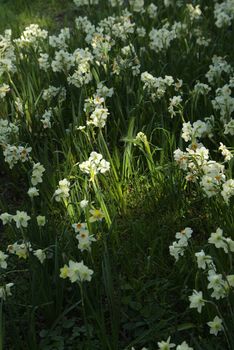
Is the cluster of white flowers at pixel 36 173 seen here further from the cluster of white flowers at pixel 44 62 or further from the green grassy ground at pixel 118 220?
the cluster of white flowers at pixel 44 62

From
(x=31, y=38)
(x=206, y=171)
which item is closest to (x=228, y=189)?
(x=206, y=171)

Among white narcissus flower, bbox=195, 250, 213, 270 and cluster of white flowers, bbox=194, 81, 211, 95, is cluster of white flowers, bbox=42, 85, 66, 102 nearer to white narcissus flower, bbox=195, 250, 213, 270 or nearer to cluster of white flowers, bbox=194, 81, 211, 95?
cluster of white flowers, bbox=194, 81, 211, 95

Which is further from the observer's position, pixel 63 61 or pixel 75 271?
pixel 63 61

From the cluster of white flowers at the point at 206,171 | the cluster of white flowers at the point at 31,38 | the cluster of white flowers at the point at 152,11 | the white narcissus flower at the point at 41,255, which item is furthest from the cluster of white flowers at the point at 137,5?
the white narcissus flower at the point at 41,255

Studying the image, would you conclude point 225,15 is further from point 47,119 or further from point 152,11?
point 47,119

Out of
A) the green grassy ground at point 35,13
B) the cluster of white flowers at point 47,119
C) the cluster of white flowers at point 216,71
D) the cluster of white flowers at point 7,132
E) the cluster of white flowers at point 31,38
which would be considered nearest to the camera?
the cluster of white flowers at point 7,132

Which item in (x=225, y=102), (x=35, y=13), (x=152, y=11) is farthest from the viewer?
(x=35, y=13)

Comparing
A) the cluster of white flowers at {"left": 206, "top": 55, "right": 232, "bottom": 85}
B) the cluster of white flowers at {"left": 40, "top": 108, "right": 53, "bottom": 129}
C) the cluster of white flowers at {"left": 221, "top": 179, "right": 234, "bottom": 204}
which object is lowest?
the cluster of white flowers at {"left": 221, "top": 179, "right": 234, "bottom": 204}

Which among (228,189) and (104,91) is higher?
(104,91)

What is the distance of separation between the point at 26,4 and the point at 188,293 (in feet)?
17.5

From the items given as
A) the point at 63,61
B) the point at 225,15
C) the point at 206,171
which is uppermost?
the point at 225,15

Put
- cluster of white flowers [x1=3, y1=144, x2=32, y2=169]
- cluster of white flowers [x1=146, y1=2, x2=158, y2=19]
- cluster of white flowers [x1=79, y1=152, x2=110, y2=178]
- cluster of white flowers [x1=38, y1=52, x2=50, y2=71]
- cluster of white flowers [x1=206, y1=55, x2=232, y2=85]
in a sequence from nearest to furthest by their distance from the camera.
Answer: cluster of white flowers [x1=79, y1=152, x2=110, y2=178], cluster of white flowers [x1=3, y1=144, x2=32, y2=169], cluster of white flowers [x1=206, y1=55, x2=232, y2=85], cluster of white flowers [x1=38, y1=52, x2=50, y2=71], cluster of white flowers [x1=146, y1=2, x2=158, y2=19]

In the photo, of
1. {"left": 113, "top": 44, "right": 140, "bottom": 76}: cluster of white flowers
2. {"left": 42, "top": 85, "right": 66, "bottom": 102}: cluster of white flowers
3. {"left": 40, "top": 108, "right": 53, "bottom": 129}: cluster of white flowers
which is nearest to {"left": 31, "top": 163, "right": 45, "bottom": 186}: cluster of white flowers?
{"left": 40, "top": 108, "right": 53, "bottom": 129}: cluster of white flowers

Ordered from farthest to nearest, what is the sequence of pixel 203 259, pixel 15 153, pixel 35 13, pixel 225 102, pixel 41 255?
pixel 35 13
pixel 225 102
pixel 15 153
pixel 41 255
pixel 203 259
